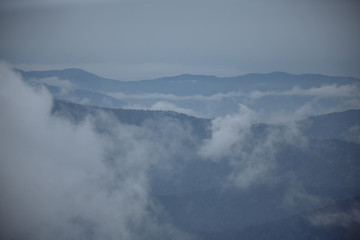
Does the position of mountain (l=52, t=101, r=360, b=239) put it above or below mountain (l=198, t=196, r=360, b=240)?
above

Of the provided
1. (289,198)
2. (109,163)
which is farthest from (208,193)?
(109,163)

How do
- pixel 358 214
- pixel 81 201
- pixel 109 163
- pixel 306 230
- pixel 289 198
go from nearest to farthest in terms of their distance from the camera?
1. pixel 358 214
2. pixel 306 230
3. pixel 81 201
4. pixel 289 198
5. pixel 109 163

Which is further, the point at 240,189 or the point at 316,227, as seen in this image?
the point at 240,189

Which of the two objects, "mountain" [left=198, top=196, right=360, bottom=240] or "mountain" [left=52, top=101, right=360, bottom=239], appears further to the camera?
"mountain" [left=52, top=101, right=360, bottom=239]

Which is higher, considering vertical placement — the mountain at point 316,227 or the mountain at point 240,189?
the mountain at point 240,189

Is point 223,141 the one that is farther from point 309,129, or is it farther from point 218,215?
point 309,129

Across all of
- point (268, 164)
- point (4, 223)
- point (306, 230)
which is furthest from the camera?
point (268, 164)

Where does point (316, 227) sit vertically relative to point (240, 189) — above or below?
below

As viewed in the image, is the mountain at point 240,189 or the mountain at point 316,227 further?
the mountain at point 240,189

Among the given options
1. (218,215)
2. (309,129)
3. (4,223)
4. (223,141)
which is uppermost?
(309,129)

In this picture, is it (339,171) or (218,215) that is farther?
(339,171)

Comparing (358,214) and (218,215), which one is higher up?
(218,215)
